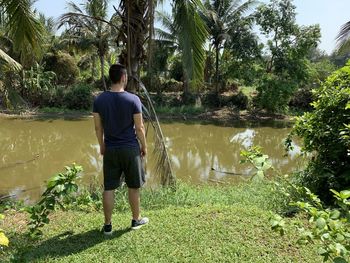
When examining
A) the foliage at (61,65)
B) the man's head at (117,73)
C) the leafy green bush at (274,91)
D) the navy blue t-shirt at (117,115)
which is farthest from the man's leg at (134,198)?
the foliage at (61,65)

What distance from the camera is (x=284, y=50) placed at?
2089 centimetres

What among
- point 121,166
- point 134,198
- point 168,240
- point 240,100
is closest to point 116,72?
point 121,166

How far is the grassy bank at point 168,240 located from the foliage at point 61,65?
20.5m

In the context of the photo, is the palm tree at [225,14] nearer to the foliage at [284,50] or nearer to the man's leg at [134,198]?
the foliage at [284,50]

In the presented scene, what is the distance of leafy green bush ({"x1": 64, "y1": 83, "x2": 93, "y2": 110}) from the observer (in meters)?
21.9

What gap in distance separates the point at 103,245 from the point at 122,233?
30cm

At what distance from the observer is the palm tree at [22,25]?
6.26m

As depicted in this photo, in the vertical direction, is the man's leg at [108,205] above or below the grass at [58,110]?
above

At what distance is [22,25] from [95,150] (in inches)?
285

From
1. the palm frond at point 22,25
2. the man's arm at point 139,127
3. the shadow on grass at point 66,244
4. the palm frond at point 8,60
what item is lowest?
the shadow on grass at point 66,244

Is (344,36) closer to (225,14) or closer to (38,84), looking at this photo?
(225,14)

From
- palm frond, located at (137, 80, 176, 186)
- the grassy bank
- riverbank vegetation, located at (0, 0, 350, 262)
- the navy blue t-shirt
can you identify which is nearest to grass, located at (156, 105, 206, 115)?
riverbank vegetation, located at (0, 0, 350, 262)

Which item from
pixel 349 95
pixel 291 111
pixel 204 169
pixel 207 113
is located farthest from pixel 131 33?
pixel 291 111

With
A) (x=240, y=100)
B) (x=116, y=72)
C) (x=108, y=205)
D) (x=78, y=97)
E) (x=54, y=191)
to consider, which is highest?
(x=116, y=72)
